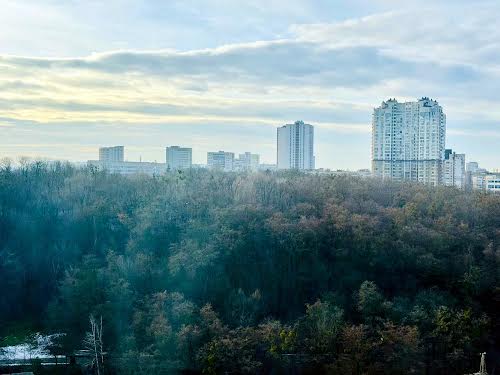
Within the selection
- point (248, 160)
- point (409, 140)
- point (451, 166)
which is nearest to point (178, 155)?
point (248, 160)

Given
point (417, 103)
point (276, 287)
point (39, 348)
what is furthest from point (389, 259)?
point (417, 103)

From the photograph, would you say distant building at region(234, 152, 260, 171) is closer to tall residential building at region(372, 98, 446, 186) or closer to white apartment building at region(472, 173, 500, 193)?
tall residential building at region(372, 98, 446, 186)

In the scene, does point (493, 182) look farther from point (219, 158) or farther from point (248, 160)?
point (219, 158)

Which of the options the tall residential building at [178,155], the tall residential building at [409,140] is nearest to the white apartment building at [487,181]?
the tall residential building at [409,140]

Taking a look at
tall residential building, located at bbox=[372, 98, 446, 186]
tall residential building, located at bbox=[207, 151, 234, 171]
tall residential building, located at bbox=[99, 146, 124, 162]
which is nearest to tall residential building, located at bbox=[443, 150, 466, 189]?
tall residential building, located at bbox=[372, 98, 446, 186]

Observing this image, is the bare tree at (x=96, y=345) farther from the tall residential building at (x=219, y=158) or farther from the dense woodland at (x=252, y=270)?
the tall residential building at (x=219, y=158)

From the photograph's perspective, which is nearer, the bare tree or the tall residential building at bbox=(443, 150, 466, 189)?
the bare tree

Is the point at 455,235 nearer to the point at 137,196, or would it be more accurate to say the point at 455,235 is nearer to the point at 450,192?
the point at 450,192
